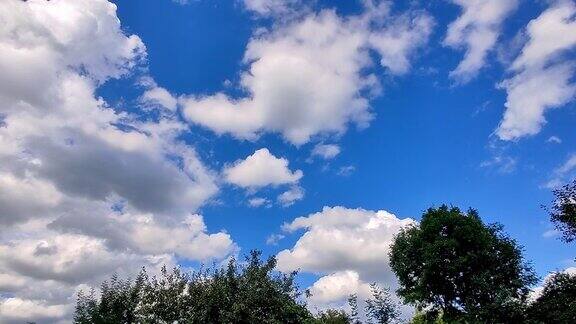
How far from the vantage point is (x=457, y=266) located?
60.8 m

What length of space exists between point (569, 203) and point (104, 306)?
58.8 meters

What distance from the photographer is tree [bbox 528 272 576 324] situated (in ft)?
166

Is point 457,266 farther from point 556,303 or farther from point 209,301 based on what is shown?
point 209,301

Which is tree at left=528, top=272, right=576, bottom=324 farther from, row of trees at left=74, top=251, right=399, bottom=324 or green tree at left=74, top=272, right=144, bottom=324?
green tree at left=74, top=272, right=144, bottom=324

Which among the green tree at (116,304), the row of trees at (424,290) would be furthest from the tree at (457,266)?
the green tree at (116,304)

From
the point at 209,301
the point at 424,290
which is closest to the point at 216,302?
the point at 209,301

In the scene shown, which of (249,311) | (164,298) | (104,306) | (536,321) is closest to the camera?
(249,311)

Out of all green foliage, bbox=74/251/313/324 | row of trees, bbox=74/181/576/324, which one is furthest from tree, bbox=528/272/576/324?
green foliage, bbox=74/251/313/324

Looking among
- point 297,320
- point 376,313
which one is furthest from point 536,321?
point 297,320

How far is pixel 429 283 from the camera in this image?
6331cm

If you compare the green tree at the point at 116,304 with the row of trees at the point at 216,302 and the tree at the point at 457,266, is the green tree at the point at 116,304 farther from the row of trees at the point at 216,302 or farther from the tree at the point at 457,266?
the tree at the point at 457,266

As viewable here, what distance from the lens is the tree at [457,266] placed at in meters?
60.5

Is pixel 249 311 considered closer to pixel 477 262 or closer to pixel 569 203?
pixel 477 262

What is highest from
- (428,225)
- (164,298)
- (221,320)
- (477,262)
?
(428,225)
